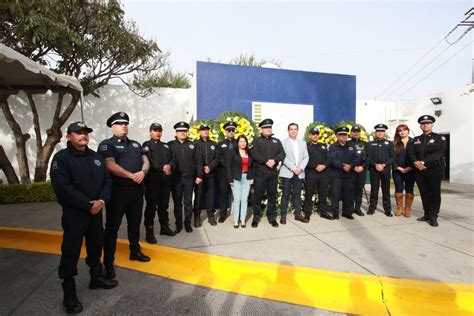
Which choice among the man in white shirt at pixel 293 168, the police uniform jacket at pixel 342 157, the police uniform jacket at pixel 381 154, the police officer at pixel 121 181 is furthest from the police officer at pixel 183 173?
the police uniform jacket at pixel 381 154

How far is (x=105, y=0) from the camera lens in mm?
9094

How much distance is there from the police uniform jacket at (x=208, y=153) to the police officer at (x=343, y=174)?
2248 mm

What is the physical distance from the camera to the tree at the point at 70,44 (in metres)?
6.91

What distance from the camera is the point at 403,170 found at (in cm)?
562

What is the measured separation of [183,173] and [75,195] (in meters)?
2.16

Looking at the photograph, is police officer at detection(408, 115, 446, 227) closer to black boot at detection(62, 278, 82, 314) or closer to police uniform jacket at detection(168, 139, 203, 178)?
police uniform jacket at detection(168, 139, 203, 178)

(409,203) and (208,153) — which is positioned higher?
(208,153)

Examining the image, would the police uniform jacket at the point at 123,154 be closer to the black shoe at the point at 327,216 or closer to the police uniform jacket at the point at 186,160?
the police uniform jacket at the point at 186,160

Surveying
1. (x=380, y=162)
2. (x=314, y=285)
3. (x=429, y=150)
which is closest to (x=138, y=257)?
(x=314, y=285)

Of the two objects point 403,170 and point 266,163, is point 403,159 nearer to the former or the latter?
point 403,170

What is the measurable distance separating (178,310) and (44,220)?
4392mm

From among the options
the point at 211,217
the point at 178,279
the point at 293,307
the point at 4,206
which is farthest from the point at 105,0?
the point at 293,307

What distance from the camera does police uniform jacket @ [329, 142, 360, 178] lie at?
5.52m

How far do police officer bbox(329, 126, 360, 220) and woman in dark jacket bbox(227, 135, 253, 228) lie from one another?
1.71 meters
